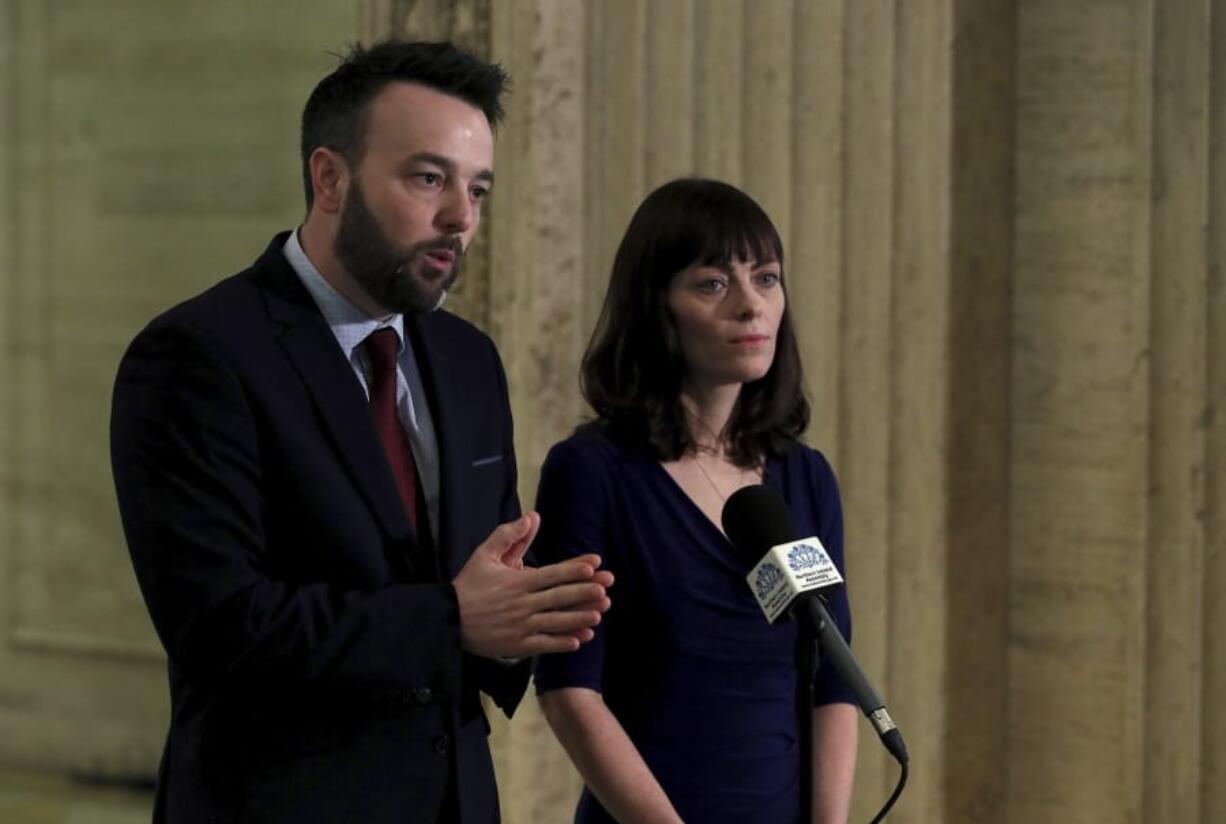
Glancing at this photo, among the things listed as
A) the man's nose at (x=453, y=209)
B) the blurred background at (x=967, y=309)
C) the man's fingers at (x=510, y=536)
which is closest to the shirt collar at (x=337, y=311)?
the man's nose at (x=453, y=209)

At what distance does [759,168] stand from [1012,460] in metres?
0.78

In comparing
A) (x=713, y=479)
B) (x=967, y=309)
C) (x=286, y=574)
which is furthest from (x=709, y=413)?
(x=967, y=309)

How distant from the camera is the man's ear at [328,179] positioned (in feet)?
6.77

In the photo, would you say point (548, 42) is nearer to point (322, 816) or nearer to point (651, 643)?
point (651, 643)

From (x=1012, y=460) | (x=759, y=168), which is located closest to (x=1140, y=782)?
(x=1012, y=460)

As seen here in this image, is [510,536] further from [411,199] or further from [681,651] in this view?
[681,651]

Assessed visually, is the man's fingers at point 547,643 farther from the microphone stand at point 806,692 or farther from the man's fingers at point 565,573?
the microphone stand at point 806,692

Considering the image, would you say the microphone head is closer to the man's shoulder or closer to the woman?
the woman

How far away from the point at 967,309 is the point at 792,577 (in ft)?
6.82

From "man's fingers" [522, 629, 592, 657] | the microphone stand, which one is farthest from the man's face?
the microphone stand

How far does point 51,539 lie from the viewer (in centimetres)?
464

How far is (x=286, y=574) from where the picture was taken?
1.97 meters

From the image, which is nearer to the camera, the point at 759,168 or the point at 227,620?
the point at 227,620

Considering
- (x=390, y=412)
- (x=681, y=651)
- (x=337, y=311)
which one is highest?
(x=337, y=311)
